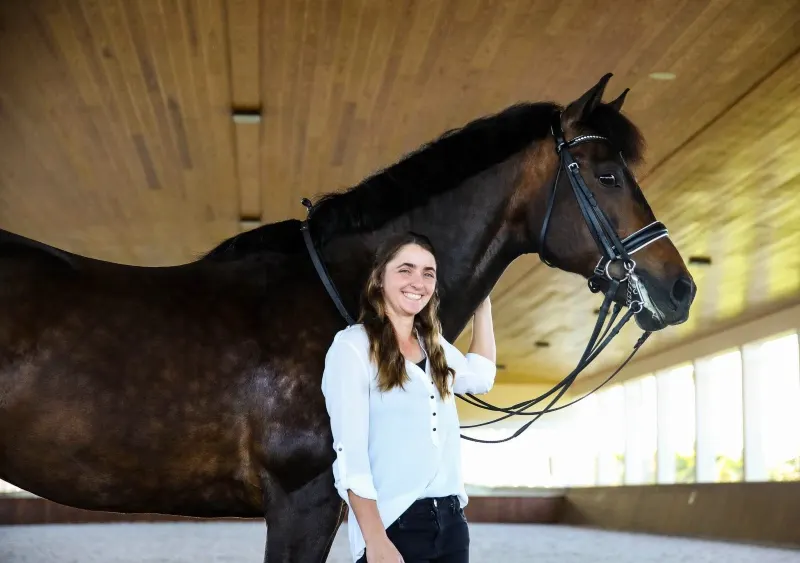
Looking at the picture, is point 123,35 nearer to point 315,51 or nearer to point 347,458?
point 315,51

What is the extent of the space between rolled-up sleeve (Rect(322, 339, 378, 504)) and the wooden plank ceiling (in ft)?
14.1

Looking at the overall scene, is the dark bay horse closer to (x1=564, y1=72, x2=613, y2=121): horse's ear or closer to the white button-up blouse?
(x1=564, y1=72, x2=613, y2=121): horse's ear

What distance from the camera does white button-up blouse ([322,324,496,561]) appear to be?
6.53 feet

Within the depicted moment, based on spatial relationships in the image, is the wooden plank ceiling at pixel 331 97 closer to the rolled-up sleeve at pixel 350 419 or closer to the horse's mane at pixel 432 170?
the horse's mane at pixel 432 170

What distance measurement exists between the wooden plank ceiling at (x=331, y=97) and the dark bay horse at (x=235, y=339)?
3.35m

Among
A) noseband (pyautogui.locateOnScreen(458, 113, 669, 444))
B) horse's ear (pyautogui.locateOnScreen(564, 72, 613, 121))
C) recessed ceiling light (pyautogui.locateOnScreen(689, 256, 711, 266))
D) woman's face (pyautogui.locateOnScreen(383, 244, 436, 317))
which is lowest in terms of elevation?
woman's face (pyautogui.locateOnScreen(383, 244, 436, 317))

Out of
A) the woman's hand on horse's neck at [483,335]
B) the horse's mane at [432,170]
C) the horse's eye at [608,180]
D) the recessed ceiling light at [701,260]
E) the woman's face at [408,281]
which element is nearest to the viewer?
the woman's face at [408,281]

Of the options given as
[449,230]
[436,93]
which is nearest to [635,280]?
[449,230]

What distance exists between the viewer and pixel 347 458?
1.99 metres

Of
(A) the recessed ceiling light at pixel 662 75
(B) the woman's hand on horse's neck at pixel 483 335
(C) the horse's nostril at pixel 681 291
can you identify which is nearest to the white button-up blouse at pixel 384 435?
(B) the woman's hand on horse's neck at pixel 483 335

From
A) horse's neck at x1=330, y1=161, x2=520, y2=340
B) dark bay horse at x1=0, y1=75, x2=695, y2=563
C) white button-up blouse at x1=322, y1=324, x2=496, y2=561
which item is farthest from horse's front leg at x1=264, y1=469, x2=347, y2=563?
horse's neck at x1=330, y1=161, x2=520, y2=340

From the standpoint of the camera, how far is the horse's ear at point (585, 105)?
297 cm

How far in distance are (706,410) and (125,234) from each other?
32.9 ft

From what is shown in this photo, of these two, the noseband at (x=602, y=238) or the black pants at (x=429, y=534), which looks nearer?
the black pants at (x=429, y=534)
